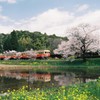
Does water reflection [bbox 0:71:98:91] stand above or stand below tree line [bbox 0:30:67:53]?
below

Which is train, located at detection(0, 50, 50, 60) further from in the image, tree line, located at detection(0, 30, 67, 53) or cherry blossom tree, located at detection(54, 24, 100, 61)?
cherry blossom tree, located at detection(54, 24, 100, 61)

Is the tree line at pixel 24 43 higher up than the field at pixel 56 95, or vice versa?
the tree line at pixel 24 43

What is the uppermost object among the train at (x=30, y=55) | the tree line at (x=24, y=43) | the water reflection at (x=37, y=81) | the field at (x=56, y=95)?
the tree line at (x=24, y=43)

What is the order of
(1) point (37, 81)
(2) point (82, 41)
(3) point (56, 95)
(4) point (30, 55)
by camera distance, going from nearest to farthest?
(3) point (56, 95) < (1) point (37, 81) < (2) point (82, 41) < (4) point (30, 55)

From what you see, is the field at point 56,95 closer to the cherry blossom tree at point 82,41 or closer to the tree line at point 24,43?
the cherry blossom tree at point 82,41

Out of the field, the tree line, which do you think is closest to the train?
the tree line

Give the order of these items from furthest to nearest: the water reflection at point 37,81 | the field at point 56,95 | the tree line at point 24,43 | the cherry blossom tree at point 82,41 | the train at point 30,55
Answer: the tree line at point 24,43 → the train at point 30,55 → the cherry blossom tree at point 82,41 → the water reflection at point 37,81 → the field at point 56,95

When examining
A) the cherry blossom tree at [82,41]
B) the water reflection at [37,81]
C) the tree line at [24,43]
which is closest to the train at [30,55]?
the tree line at [24,43]

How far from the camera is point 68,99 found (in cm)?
1097

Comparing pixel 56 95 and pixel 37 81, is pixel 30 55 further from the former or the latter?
pixel 56 95

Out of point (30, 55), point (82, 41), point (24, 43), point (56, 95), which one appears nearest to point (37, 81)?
point (56, 95)

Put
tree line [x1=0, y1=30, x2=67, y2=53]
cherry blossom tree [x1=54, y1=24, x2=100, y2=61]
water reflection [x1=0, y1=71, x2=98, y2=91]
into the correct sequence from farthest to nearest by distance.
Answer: tree line [x1=0, y1=30, x2=67, y2=53], cherry blossom tree [x1=54, y1=24, x2=100, y2=61], water reflection [x1=0, y1=71, x2=98, y2=91]

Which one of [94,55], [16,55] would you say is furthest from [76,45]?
[16,55]

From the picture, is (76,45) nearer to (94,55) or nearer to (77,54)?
(77,54)
